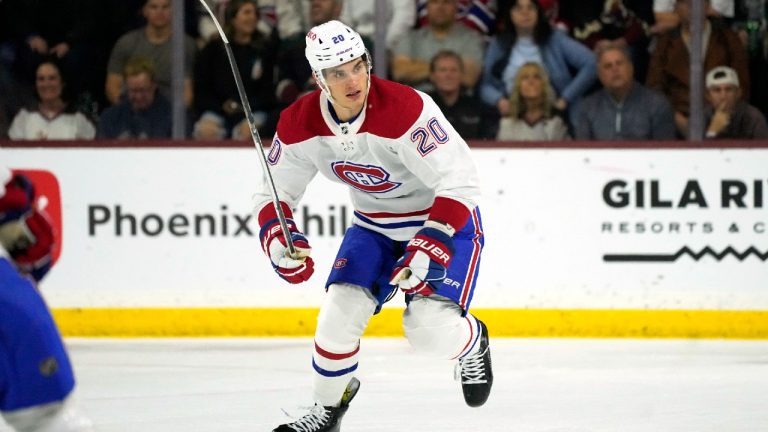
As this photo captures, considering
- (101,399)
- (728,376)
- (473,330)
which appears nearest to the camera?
(473,330)

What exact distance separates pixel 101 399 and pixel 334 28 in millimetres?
1648

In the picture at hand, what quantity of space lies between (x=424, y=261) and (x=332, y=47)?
0.60 metres

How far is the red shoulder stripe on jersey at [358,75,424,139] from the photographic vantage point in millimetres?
3721

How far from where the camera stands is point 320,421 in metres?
Result: 3.81

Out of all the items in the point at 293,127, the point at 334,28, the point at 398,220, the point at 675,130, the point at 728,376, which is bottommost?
the point at 728,376

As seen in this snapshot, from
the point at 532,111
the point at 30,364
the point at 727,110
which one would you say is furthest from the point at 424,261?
the point at 727,110

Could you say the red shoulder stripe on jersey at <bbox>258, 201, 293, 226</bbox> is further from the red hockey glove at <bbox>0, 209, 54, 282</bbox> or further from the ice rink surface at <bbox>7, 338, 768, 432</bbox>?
the red hockey glove at <bbox>0, 209, 54, 282</bbox>

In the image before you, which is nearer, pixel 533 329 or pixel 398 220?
pixel 398 220

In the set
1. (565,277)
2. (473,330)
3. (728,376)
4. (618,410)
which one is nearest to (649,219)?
(565,277)

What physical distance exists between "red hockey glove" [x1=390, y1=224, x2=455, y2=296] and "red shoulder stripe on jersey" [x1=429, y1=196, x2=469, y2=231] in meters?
0.04

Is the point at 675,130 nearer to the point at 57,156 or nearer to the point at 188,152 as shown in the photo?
the point at 188,152

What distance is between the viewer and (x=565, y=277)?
6051mm

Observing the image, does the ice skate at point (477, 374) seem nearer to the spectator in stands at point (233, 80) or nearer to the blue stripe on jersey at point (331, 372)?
the blue stripe on jersey at point (331, 372)

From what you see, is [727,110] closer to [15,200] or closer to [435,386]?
[435,386]
